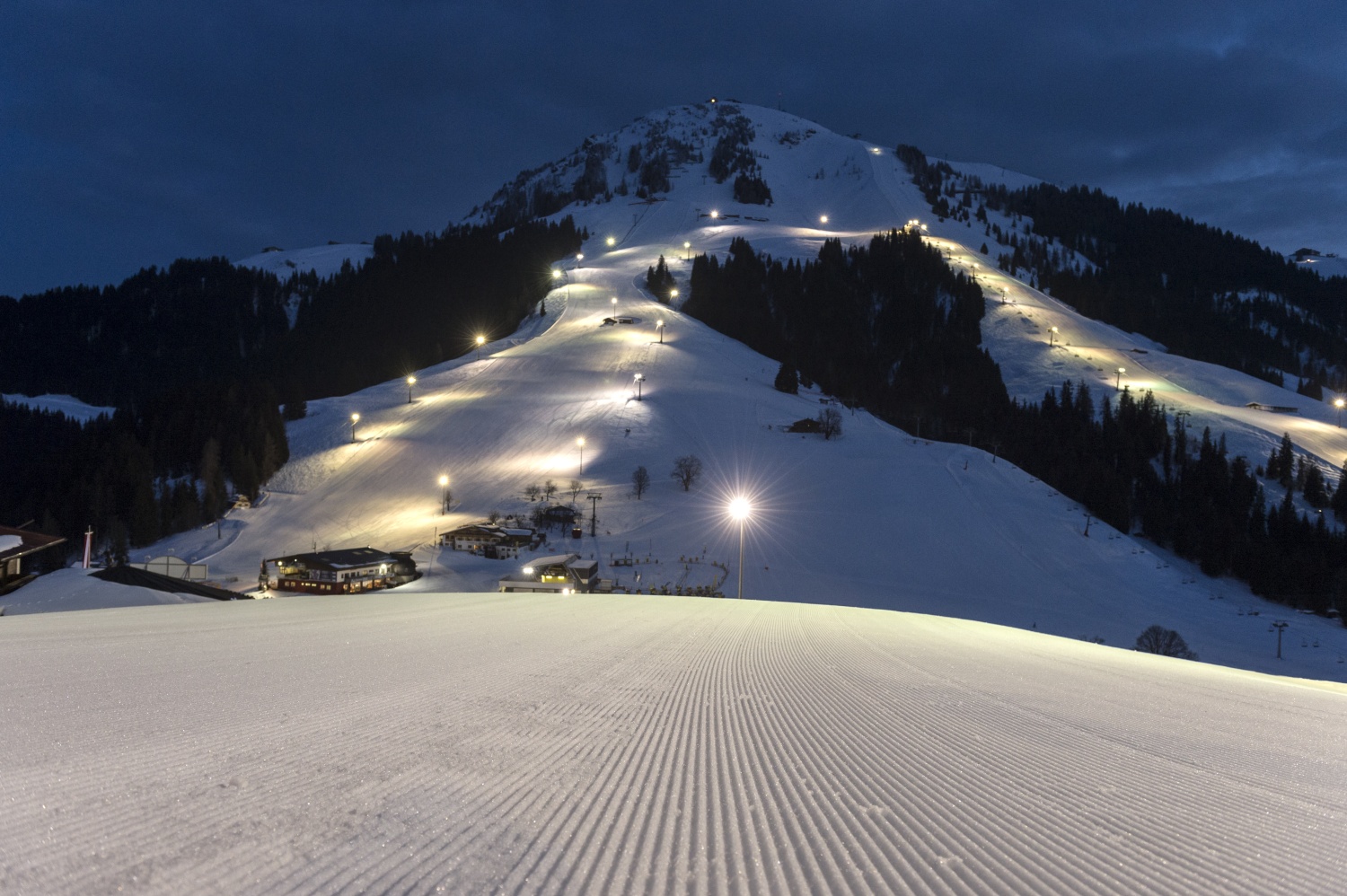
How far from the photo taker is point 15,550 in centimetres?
1791

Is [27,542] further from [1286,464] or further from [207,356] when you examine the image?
[207,356]

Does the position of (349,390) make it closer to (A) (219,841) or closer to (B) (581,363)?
(B) (581,363)

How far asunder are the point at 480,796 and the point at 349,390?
120395 mm

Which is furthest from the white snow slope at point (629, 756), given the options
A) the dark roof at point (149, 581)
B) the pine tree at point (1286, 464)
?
the pine tree at point (1286, 464)

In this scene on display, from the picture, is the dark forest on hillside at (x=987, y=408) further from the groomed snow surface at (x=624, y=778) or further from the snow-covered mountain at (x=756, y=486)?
the groomed snow surface at (x=624, y=778)

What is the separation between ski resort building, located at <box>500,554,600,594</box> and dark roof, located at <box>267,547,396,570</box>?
9752 millimetres

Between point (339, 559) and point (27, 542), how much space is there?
16.3 meters

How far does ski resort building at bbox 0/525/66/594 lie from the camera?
17703mm

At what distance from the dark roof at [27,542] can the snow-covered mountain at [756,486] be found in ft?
57.7

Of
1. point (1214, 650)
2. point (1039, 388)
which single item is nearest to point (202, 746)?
point (1214, 650)

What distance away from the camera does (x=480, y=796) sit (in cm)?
261

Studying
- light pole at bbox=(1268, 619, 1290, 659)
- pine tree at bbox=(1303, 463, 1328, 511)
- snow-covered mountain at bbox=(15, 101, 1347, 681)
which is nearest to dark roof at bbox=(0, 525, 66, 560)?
snow-covered mountain at bbox=(15, 101, 1347, 681)

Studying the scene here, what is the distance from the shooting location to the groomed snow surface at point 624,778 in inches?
83.9

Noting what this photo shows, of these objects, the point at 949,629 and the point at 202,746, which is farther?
the point at 949,629
